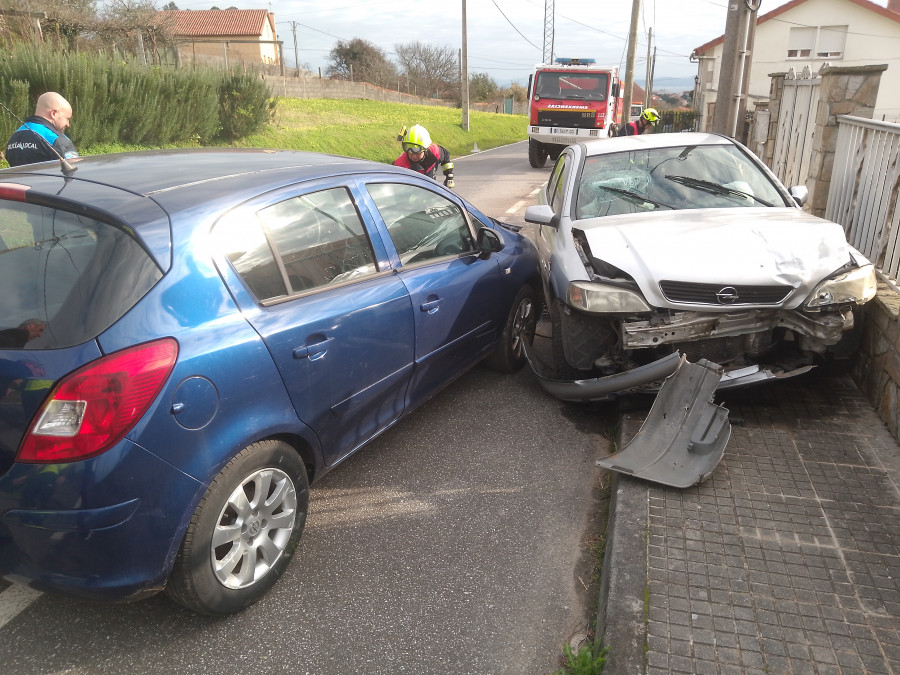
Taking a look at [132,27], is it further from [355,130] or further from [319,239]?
[319,239]

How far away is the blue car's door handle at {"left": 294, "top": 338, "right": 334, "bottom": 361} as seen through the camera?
2.91m

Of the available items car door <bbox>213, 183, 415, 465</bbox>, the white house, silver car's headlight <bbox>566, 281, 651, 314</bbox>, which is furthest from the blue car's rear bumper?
the white house

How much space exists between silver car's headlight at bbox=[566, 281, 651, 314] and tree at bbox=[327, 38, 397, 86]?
2534 inches

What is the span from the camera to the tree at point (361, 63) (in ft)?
217

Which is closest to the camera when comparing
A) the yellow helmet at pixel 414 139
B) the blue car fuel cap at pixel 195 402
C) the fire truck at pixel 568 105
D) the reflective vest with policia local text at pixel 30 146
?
the blue car fuel cap at pixel 195 402

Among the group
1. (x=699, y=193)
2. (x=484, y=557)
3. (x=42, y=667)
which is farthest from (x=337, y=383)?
(x=699, y=193)

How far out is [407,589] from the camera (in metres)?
2.93

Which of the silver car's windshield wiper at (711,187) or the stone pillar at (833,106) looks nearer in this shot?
the silver car's windshield wiper at (711,187)

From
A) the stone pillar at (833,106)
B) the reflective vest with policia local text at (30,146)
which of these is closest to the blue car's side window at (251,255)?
the reflective vest with policia local text at (30,146)

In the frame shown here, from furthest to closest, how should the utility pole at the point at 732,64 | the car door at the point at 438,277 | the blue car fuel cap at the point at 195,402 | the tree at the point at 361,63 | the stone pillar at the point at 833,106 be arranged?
the tree at the point at 361,63
the utility pole at the point at 732,64
the stone pillar at the point at 833,106
the car door at the point at 438,277
the blue car fuel cap at the point at 195,402

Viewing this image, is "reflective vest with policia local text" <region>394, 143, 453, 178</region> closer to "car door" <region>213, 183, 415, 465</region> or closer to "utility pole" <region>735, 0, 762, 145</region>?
"car door" <region>213, 183, 415, 465</region>

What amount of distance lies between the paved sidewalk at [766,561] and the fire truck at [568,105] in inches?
679

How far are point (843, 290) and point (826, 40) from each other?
4294cm

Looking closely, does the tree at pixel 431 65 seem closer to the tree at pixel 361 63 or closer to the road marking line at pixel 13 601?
the tree at pixel 361 63
